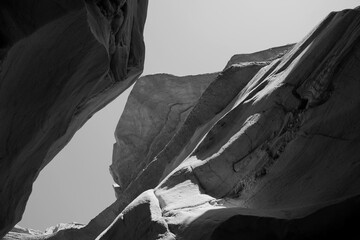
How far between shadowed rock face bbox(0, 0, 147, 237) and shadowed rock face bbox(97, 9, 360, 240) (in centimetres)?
278

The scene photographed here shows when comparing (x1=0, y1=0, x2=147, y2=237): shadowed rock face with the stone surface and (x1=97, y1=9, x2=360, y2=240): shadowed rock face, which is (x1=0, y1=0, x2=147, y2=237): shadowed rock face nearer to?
(x1=97, y1=9, x2=360, y2=240): shadowed rock face

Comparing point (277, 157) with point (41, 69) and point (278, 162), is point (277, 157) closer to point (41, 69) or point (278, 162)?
point (278, 162)

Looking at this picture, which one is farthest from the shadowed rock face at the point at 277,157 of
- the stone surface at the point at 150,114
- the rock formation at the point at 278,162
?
the stone surface at the point at 150,114

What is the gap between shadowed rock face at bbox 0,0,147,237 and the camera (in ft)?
19.1

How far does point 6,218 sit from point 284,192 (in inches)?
270

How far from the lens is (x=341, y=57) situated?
29.2 ft

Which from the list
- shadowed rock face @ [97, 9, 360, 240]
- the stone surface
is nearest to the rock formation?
shadowed rock face @ [97, 9, 360, 240]

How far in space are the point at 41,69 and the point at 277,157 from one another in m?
5.98

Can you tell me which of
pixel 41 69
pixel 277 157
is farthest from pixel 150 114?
pixel 41 69

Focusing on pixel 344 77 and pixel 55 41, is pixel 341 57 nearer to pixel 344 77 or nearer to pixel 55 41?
pixel 344 77

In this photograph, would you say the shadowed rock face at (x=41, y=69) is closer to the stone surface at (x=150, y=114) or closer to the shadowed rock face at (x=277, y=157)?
the shadowed rock face at (x=277, y=157)

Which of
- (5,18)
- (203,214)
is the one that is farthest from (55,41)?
(203,214)

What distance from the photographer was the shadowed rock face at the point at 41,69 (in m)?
5.84

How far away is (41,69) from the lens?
703 cm
